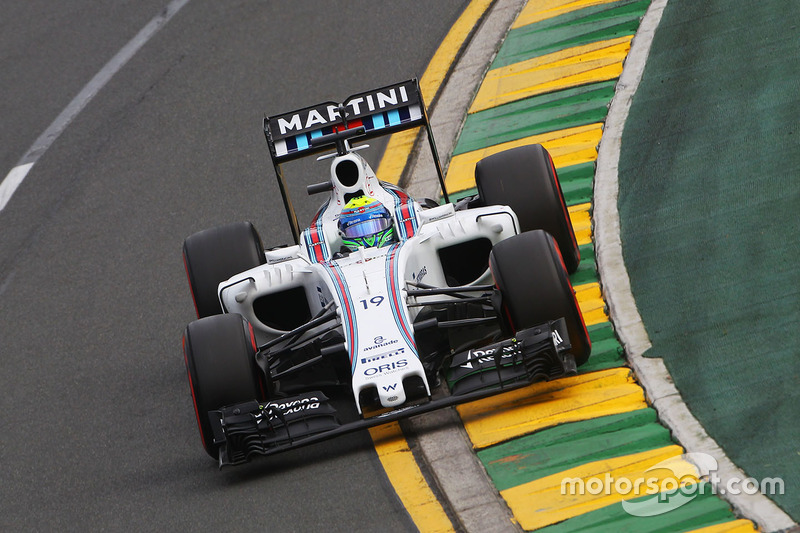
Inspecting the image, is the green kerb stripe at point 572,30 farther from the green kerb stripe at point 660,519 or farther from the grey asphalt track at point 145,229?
the green kerb stripe at point 660,519

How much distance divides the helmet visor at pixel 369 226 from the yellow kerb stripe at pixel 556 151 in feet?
8.12

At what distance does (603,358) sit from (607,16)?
6114 millimetres

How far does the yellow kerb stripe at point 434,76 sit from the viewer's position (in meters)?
12.0

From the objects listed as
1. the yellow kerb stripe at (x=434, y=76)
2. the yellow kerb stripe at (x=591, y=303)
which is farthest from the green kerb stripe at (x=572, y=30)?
the yellow kerb stripe at (x=591, y=303)

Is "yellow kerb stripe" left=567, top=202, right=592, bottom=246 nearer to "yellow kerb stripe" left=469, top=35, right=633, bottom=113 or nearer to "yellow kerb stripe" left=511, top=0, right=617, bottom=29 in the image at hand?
"yellow kerb stripe" left=469, top=35, right=633, bottom=113

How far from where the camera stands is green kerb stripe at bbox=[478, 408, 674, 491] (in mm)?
6934

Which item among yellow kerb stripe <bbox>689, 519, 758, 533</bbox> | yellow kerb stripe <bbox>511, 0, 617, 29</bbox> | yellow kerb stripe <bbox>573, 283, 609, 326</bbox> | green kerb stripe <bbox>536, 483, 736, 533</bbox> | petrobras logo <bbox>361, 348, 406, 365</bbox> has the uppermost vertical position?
yellow kerb stripe <bbox>511, 0, 617, 29</bbox>

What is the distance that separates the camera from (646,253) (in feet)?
29.2

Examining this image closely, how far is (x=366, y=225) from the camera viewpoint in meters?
8.72

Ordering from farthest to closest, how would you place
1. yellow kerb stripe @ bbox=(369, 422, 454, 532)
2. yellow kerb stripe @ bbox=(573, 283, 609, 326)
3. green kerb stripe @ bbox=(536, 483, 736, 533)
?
yellow kerb stripe @ bbox=(573, 283, 609, 326) → yellow kerb stripe @ bbox=(369, 422, 454, 532) → green kerb stripe @ bbox=(536, 483, 736, 533)

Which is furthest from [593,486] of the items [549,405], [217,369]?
[217,369]

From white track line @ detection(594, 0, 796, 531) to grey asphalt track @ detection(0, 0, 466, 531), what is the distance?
1638mm

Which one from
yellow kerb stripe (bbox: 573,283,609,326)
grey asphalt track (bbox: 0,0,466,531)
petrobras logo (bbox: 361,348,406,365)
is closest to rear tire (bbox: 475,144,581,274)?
yellow kerb stripe (bbox: 573,283,609,326)

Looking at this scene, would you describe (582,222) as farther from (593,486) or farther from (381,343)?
(593,486)
